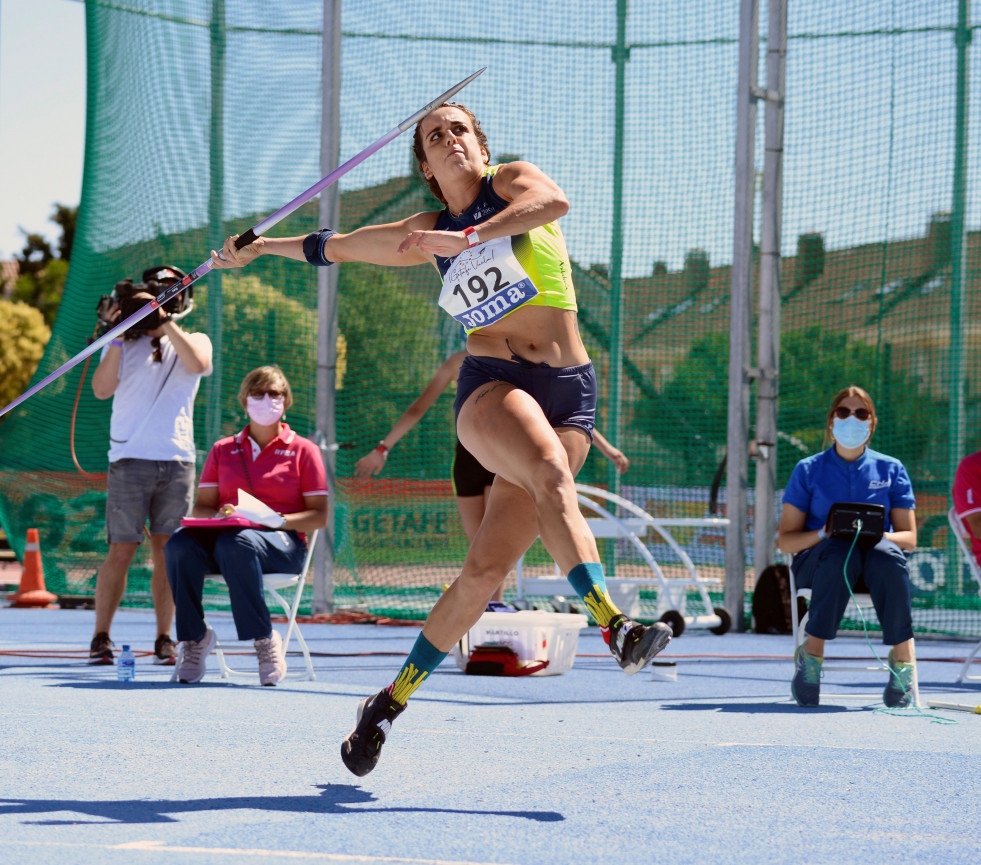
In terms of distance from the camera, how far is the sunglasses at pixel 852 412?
5727 mm

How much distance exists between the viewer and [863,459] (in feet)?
18.8


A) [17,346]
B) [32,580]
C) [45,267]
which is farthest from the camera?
[45,267]

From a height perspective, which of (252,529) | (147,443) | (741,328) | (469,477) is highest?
(741,328)

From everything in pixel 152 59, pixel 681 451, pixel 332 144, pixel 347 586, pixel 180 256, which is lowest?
pixel 347 586

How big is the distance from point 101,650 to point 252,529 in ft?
3.50

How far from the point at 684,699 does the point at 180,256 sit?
6.13 m

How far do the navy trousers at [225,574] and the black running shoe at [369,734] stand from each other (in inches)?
98.0

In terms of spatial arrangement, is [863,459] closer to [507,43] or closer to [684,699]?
[684,699]

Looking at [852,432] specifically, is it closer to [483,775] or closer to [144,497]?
[483,775]

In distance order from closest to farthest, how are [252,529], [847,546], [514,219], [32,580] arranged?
[514,219]
[847,546]
[252,529]
[32,580]

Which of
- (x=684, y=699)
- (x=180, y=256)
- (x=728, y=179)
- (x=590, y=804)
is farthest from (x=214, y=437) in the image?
(x=590, y=804)

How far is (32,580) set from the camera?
10398 millimetres

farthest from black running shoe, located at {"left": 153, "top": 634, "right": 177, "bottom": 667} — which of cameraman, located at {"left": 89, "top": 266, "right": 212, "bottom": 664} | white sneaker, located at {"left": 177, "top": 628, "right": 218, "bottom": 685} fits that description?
white sneaker, located at {"left": 177, "top": 628, "right": 218, "bottom": 685}

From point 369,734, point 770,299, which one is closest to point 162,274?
point 369,734
